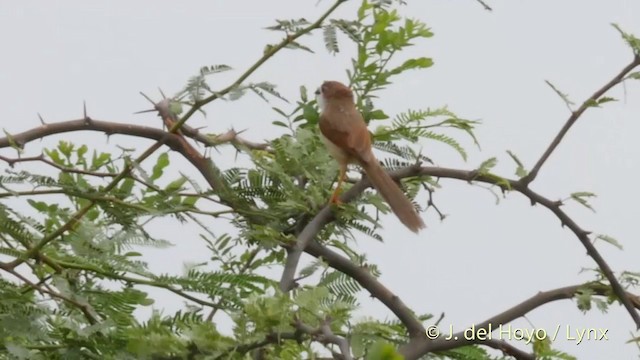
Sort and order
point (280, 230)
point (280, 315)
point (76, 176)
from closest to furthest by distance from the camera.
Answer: point (280, 315) → point (280, 230) → point (76, 176)

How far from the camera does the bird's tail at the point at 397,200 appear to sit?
2.84m

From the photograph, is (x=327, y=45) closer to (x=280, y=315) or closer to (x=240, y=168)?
(x=240, y=168)

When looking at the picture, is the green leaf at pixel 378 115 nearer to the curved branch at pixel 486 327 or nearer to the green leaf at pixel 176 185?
the green leaf at pixel 176 185

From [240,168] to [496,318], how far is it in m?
0.71

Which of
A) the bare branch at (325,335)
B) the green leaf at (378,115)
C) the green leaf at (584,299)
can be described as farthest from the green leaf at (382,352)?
the green leaf at (378,115)

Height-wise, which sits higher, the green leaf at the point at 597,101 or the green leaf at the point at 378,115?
the green leaf at the point at 378,115

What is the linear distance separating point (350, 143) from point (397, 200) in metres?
0.19

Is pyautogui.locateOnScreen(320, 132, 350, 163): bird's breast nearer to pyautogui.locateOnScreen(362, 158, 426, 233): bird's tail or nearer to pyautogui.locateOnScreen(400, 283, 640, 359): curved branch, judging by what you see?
pyautogui.locateOnScreen(362, 158, 426, 233): bird's tail

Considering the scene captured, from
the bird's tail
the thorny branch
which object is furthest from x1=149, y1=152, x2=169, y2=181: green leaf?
the bird's tail

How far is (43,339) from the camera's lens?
2.53 m

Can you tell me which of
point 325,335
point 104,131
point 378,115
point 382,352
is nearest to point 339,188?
point 378,115

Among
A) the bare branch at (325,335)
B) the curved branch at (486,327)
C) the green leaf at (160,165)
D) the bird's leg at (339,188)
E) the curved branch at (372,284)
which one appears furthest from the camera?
the green leaf at (160,165)

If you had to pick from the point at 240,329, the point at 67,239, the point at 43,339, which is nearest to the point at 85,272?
the point at 67,239

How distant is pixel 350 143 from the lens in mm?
2949
